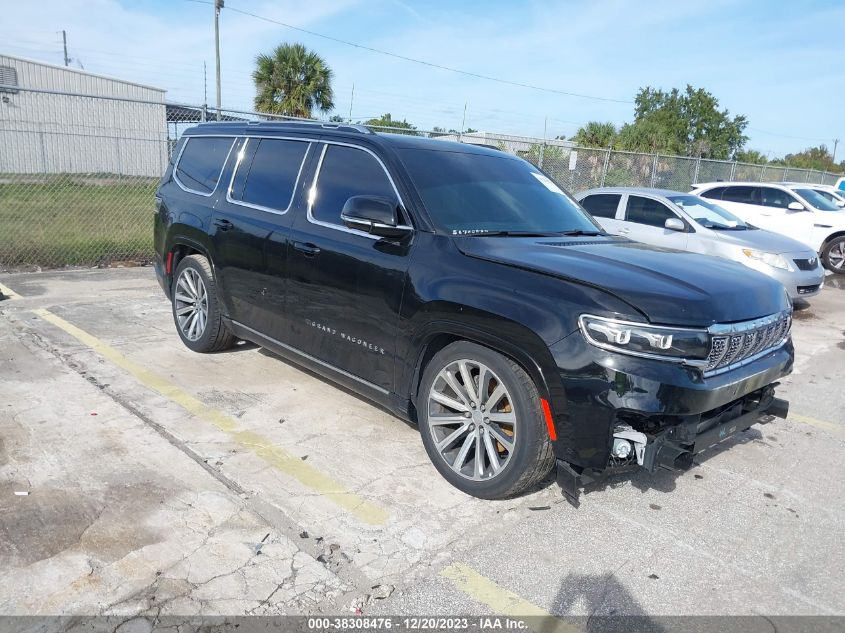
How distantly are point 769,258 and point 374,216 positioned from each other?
747cm

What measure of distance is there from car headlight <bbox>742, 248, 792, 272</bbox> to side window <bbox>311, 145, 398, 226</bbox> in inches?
271

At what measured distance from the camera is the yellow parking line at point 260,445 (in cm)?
341

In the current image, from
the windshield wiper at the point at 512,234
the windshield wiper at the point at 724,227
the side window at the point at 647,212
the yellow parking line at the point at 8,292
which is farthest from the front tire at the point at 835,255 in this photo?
the yellow parking line at the point at 8,292

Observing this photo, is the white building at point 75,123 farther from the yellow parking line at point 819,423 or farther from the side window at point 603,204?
the yellow parking line at point 819,423

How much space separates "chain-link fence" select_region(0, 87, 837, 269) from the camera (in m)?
9.73

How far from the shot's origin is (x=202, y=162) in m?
5.54

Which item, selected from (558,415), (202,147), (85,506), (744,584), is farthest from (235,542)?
(202,147)

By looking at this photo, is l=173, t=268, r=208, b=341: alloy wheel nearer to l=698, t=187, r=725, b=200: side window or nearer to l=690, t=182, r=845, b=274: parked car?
l=690, t=182, r=845, b=274: parked car

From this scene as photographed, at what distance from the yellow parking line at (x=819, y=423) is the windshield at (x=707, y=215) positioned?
476 centimetres

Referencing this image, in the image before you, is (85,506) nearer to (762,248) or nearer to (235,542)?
(235,542)

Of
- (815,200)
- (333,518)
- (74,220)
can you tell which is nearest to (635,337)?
(333,518)

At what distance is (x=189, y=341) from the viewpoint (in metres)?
5.75

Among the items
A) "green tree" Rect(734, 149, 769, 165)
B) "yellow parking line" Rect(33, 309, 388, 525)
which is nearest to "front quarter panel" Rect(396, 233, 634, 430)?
"yellow parking line" Rect(33, 309, 388, 525)

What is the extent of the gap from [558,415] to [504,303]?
0.60 metres
